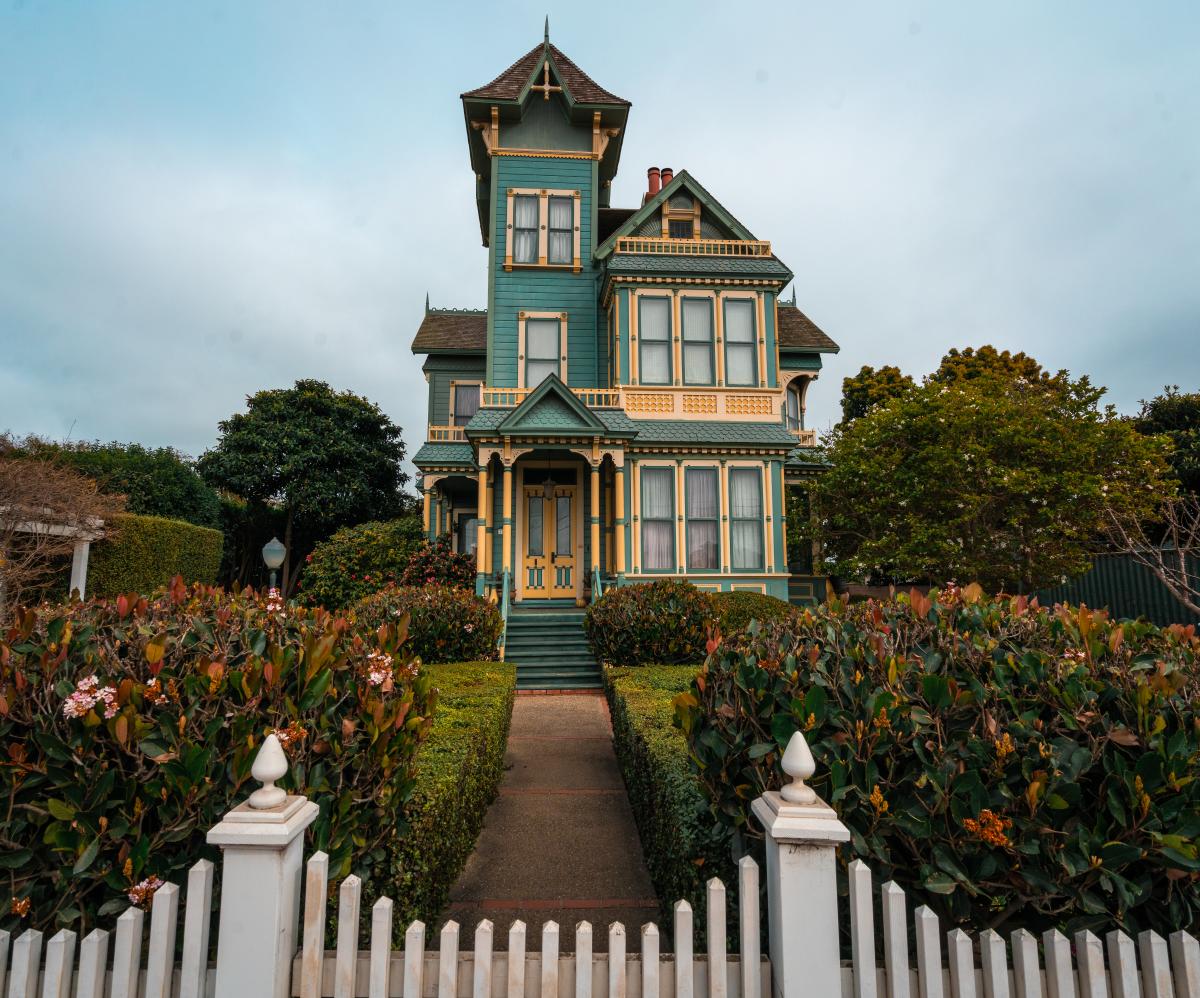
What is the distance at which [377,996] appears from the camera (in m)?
2.36

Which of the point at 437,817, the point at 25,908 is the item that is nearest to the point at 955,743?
the point at 437,817

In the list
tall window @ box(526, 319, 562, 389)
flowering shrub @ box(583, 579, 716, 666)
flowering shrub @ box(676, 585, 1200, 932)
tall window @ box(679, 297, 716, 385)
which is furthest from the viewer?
tall window @ box(526, 319, 562, 389)

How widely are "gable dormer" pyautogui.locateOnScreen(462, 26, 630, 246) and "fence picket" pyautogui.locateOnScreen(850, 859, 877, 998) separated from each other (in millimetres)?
17839

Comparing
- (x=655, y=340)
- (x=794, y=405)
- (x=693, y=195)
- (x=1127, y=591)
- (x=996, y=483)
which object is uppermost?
(x=693, y=195)

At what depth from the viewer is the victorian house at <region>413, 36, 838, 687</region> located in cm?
1525

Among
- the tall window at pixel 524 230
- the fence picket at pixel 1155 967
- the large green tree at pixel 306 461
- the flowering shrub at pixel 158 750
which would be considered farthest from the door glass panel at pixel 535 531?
the fence picket at pixel 1155 967

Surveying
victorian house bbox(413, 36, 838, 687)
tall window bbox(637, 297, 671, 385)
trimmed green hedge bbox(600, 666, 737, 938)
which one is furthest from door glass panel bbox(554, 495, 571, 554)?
trimmed green hedge bbox(600, 666, 737, 938)

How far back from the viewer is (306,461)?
80.3ft

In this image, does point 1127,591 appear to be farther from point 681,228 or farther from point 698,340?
point 681,228

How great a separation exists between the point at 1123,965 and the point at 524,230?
1822cm

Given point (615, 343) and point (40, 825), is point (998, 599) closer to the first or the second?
point (40, 825)

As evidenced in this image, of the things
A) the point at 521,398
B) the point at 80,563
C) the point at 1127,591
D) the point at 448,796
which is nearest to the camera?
the point at 448,796

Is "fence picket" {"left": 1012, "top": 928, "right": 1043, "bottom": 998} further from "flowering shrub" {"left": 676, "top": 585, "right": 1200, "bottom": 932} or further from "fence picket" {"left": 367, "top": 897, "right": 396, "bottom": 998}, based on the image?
"fence picket" {"left": 367, "top": 897, "right": 396, "bottom": 998}

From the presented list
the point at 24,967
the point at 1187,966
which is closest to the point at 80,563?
the point at 24,967
